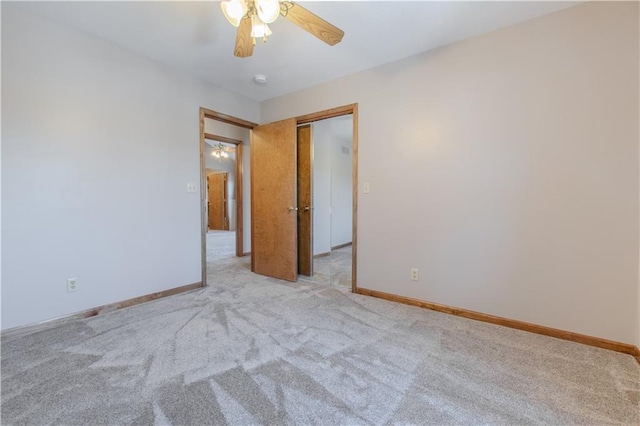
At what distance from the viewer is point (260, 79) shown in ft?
10.5

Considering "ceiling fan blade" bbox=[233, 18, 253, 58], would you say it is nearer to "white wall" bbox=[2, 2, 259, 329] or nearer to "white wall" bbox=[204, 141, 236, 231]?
"white wall" bbox=[2, 2, 259, 329]

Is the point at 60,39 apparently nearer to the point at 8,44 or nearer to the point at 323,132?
the point at 8,44

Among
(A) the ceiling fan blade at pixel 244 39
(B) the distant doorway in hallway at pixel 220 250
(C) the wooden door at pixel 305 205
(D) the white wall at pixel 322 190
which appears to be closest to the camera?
(A) the ceiling fan blade at pixel 244 39

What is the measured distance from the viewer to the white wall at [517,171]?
189 cm

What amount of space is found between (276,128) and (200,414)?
315cm

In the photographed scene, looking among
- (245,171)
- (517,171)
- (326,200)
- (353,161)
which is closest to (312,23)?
(353,161)

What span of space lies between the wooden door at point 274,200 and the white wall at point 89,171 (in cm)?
88

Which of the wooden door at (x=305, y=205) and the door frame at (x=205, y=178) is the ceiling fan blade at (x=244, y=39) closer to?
the door frame at (x=205, y=178)

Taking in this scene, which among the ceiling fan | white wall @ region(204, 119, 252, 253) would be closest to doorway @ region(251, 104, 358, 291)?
white wall @ region(204, 119, 252, 253)

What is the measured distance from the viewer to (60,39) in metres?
2.26

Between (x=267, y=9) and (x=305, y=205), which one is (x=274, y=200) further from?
(x=267, y=9)

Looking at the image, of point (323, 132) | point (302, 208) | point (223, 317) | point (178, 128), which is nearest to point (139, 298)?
point (223, 317)

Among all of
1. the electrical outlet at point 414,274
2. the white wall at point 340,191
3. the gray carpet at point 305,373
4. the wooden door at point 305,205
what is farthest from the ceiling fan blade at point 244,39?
the white wall at point 340,191

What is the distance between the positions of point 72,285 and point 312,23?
2805 mm
